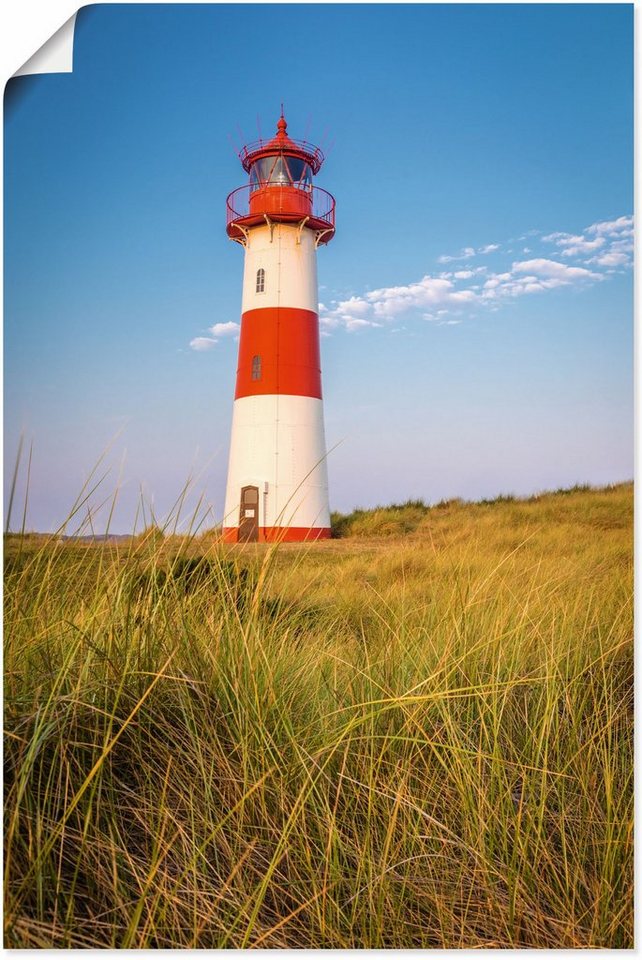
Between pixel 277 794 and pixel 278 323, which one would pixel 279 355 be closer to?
pixel 278 323

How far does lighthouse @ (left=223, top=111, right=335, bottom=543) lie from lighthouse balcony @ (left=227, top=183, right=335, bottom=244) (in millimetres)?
10

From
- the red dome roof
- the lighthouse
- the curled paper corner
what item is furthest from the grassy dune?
the red dome roof

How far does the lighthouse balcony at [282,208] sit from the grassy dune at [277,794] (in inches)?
223

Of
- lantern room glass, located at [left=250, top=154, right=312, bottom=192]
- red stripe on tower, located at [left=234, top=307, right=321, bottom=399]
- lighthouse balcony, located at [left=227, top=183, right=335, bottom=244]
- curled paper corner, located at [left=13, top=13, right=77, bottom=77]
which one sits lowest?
curled paper corner, located at [left=13, top=13, right=77, bottom=77]

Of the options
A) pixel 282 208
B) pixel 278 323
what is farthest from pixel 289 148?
pixel 278 323

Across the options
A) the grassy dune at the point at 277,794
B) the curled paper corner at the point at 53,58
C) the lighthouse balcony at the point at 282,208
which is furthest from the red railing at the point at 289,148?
the grassy dune at the point at 277,794

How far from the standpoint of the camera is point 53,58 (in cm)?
143

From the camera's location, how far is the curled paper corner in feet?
4.67

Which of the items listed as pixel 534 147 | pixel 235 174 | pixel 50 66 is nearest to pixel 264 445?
pixel 235 174

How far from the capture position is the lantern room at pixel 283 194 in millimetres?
6180

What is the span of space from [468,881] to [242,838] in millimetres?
426

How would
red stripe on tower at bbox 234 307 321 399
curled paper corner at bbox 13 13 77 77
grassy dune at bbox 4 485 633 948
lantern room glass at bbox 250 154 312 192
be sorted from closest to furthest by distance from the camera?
grassy dune at bbox 4 485 633 948 < curled paper corner at bbox 13 13 77 77 < lantern room glass at bbox 250 154 312 192 < red stripe on tower at bbox 234 307 321 399

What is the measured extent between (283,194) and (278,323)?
1.31 m

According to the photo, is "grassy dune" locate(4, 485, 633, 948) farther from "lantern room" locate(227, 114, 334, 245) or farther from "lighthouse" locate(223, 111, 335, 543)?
"lantern room" locate(227, 114, 334, 245)
